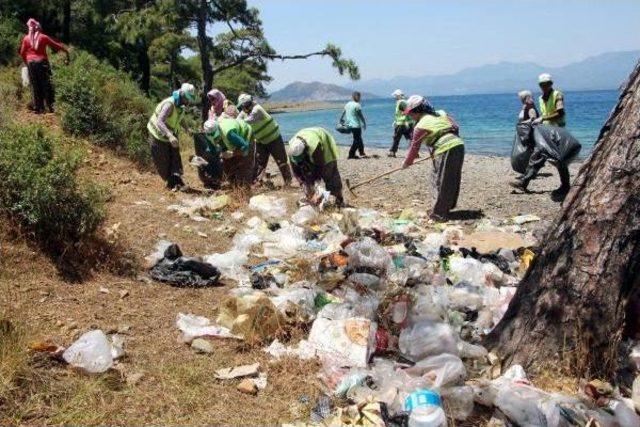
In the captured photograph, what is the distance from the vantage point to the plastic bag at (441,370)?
3002 mm

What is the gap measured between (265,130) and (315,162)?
1.78m

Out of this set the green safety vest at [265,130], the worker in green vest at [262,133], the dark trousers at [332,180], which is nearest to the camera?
the dark trousers at [332,180]

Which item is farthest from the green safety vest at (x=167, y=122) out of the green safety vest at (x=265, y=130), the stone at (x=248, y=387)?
the stone at (x=248, y=387)

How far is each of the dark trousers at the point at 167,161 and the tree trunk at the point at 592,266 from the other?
226 inches

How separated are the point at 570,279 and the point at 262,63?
14.8 m

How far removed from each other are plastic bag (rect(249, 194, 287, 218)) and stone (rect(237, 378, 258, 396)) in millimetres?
3880

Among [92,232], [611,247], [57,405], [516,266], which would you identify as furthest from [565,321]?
[92,232]

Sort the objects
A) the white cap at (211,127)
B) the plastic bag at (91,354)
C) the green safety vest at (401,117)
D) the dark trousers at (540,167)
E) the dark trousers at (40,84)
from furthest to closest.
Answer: the green safety vest at (401,117) → the dark trousers at (40,84) → the white cap at (211,127) → the dark trousers at (540,167) → the plastic bag at (91,354)

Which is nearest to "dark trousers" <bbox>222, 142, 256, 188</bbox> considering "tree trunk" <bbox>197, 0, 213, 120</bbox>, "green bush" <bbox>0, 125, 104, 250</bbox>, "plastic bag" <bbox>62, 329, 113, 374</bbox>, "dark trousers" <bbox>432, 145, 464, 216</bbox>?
"dark trousers" <bbox>432, 145, 464, 216</bbox>

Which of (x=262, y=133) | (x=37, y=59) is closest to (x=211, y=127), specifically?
(x=262, y=133)

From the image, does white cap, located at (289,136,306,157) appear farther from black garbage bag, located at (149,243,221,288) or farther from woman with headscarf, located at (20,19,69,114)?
woman with headscarf, located at (20,19,69,114)

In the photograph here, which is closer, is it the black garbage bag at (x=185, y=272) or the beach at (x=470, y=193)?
the black garbage bag at (x=185, y=272)

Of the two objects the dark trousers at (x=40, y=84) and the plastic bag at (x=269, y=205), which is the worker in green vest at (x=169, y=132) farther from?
the dark trousers at (x=40, y=84)

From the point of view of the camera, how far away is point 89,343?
10.9 ft
